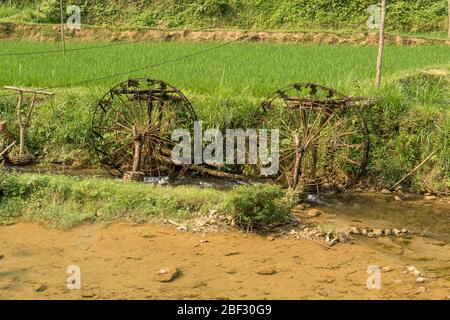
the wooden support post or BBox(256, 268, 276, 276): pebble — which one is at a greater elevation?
the wooden support post

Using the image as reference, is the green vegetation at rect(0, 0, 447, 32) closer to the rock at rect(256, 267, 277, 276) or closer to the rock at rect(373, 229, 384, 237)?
the rock at rect(373, 229, 384, 237)

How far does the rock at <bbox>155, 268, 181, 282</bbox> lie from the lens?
5939 mm

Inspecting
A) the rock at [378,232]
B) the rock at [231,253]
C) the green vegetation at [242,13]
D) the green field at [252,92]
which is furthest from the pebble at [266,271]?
the green vegetation at [242,13]

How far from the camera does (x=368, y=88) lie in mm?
9930

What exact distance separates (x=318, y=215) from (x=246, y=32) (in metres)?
15.0

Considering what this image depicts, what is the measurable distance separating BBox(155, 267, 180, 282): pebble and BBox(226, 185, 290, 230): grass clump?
1.32 meters

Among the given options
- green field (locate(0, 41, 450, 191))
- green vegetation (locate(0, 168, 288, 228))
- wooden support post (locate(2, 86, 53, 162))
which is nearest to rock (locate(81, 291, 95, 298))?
green vegetation (locate(0, 168, 288, 228))

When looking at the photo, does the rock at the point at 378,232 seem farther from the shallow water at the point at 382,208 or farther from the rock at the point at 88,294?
the rock at the point at 88,294

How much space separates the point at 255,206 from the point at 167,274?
1.63 meters

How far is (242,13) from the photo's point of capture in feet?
84.0

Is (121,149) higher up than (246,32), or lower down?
lower down

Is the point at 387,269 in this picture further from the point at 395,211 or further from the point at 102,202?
the point at 102,202
